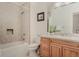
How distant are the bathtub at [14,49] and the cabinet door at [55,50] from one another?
1.20 feet

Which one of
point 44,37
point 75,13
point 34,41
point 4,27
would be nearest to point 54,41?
point 44,37

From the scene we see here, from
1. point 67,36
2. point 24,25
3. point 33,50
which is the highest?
point 24,25

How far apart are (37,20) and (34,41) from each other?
30cm

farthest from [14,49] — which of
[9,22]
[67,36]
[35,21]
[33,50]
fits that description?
[67,36]

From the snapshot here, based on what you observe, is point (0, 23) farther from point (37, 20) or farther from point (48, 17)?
point (48, 17)

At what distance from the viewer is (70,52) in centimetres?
152

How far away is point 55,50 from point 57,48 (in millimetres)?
44

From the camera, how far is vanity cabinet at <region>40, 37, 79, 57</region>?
58.4 inches

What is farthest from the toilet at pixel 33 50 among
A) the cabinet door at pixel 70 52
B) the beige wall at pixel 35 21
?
the cabinet door at pixel 70 52

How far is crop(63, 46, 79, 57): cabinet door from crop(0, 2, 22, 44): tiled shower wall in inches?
25.4

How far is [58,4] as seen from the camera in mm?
1637

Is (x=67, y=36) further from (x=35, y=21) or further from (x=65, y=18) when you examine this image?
(x=35, y=21)

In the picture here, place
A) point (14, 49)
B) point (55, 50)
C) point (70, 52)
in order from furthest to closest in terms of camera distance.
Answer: point (14, 49)
point (55, 50)
point (70, 52)

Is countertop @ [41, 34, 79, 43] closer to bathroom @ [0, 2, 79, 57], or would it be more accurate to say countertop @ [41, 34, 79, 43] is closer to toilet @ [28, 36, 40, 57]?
bathroom @ [0, 2, 79, 57]
